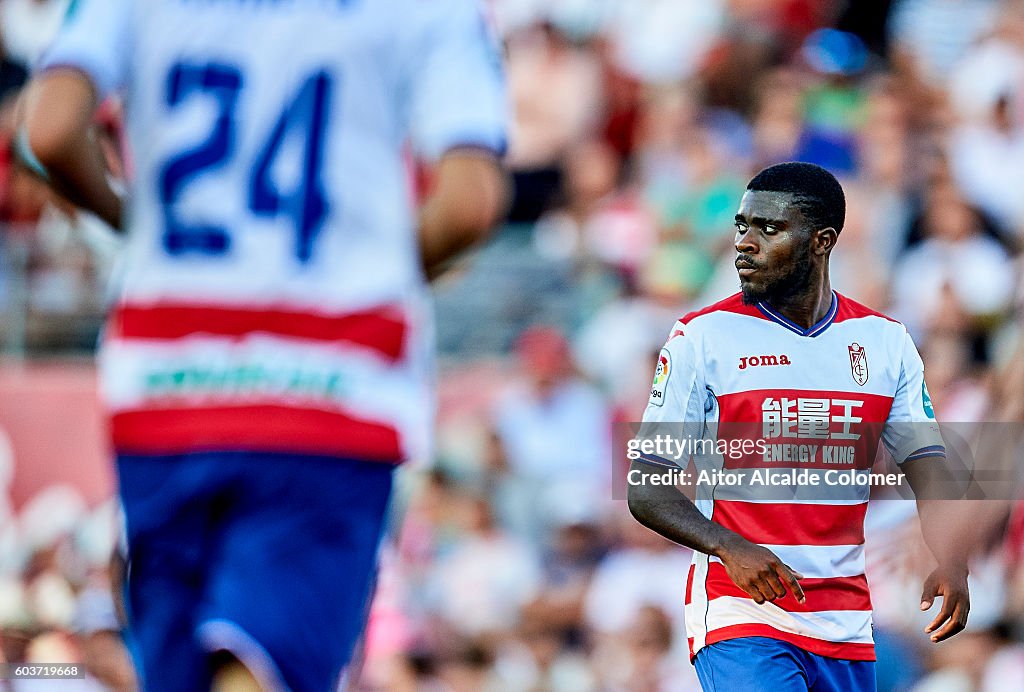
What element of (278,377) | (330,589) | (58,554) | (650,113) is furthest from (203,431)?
(650,113)

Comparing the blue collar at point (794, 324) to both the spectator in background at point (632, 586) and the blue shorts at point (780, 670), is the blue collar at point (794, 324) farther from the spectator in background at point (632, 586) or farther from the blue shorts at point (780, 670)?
the spectator in background at point (632, 586)

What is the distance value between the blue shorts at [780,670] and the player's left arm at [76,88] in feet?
5.52

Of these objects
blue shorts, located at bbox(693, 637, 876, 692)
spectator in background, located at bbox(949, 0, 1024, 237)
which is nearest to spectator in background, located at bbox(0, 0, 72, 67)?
spectator in background, located at bbox(949, 0, 1024, 237)

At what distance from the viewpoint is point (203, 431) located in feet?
9.71

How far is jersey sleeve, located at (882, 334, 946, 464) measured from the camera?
3.27 meters

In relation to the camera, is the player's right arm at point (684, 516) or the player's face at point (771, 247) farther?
the player's face at point (771, 247)

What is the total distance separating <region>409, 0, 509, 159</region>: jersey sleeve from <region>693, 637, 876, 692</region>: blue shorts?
1.21m

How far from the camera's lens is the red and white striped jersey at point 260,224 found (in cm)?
296

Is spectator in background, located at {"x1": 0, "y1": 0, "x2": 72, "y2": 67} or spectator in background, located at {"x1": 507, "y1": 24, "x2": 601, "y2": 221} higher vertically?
spectator in background, located at {"x1": 0, "y1": 0, "x2": 72, "y2": 67}

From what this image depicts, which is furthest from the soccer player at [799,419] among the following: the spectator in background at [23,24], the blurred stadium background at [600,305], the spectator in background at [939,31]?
the spectator in background at [23,24]

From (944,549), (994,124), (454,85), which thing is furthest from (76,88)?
(994,124)

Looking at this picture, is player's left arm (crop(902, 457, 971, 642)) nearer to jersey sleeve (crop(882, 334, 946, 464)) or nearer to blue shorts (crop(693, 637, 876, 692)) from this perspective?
jersey sleeve (crop(882, 334, 946, 464))

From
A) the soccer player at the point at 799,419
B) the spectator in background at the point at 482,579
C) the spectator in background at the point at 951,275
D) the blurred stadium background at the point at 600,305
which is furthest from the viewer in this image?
the spectator in background at the point at 482,579

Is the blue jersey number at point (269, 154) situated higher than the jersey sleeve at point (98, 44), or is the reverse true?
the jersey sleeve at point (98, 44)
